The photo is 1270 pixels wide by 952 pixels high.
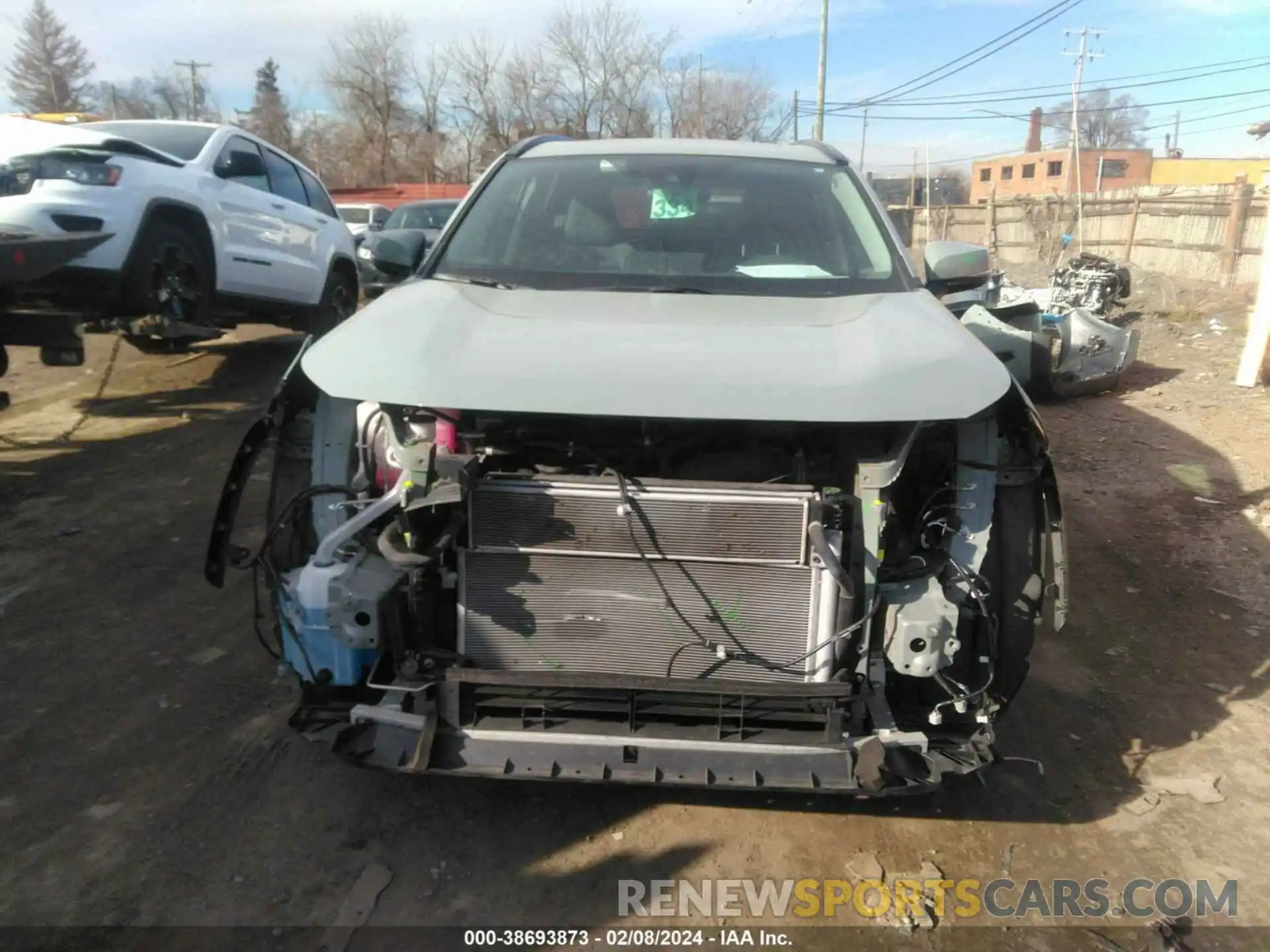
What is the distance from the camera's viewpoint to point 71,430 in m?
6.82

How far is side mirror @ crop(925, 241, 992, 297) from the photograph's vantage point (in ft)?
11.7

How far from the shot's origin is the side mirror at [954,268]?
3.55 meters

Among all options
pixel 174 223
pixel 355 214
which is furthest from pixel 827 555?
pixel 355 214

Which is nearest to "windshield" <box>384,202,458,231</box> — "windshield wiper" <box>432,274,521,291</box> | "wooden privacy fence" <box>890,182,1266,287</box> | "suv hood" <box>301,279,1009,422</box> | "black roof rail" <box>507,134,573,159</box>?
"wooden privacy fence" <box>890,182,1266,287</box>

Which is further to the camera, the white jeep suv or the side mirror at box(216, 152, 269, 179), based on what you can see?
the side mirror at box(216, 152, 269, 179)

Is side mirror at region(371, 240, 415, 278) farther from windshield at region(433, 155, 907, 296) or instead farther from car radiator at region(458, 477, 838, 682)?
car radiator at region(458, 477, 838, 682)

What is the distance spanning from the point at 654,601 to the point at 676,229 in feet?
5.50

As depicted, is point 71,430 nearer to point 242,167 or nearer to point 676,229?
point 242,167

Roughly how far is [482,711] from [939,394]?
1.49 m

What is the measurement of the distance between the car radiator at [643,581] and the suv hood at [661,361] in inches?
11.2

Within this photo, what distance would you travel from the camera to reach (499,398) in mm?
2266

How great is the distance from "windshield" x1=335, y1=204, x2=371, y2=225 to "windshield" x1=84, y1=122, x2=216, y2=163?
10582 mm

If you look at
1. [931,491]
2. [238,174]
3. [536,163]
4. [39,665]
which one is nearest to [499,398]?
[931,491]

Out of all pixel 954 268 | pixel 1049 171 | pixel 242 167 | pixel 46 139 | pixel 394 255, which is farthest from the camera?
Result: pixel 1049 171
